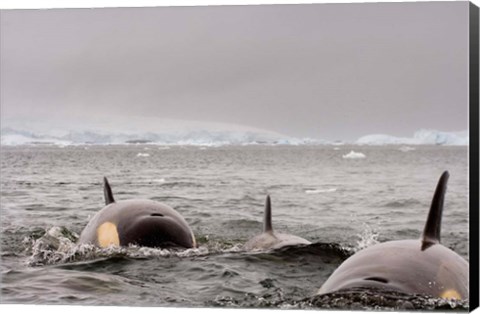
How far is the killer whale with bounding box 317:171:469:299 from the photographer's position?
9227 mm

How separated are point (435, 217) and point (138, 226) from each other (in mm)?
3645

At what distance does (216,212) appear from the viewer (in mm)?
12562

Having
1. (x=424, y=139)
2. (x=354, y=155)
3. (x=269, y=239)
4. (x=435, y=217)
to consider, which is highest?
(x=424, y=139)

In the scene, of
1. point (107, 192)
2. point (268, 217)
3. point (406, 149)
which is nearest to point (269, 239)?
point (268, 217)

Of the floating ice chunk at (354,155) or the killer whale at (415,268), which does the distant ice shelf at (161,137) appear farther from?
the killer whale at (415,268)

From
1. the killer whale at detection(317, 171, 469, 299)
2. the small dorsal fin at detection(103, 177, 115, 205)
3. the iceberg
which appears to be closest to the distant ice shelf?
the iceberg

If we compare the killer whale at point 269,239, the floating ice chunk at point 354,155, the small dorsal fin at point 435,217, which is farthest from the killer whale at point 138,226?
the small dorsal fin at point 435,217

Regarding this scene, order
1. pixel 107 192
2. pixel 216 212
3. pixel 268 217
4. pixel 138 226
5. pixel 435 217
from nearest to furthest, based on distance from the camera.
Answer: pixel 435 217
pixel 138 226
pixel 268 217
pixel 107 192
pixel 216 212

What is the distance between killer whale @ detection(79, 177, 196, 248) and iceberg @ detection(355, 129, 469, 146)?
2.40 m

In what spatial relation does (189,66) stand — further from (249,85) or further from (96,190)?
(96,190)

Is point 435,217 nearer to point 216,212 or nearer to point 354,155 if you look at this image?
point 354,155

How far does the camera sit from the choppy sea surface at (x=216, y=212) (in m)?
11.2

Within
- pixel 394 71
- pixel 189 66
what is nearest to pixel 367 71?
pixel 394 71

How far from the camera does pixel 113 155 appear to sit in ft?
40.6
